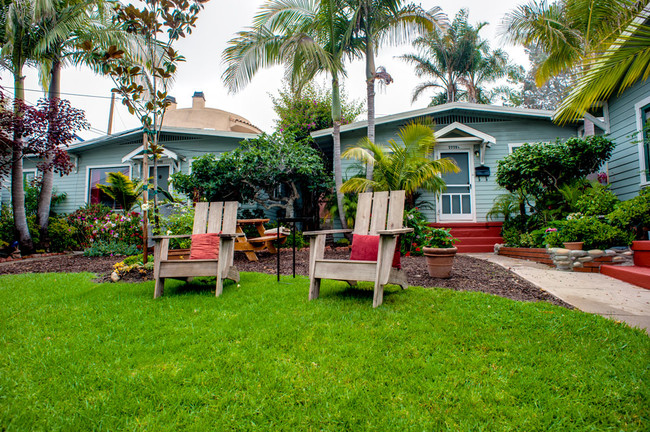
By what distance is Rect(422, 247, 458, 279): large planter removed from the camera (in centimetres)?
456

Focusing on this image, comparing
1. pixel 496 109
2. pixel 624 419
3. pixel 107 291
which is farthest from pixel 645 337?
pixel 496 109

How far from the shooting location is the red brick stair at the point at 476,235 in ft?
27.0

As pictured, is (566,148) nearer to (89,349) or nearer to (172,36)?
(172,36)

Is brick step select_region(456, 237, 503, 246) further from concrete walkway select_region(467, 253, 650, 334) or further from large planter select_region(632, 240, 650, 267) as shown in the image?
large planter select_region(632, 240, 650, 267)

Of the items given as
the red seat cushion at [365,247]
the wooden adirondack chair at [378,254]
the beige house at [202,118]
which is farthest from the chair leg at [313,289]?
the beige house at [202,118]

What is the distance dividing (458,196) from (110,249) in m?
9.18

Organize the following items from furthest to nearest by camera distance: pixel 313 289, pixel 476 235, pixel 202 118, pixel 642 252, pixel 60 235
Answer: pixel 202 118 < pixel 60 235 < pixel 476 235 < pixel 642 252 < pixel 313 289

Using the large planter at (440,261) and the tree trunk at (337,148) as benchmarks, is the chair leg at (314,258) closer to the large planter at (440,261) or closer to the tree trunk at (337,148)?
the large planter at (440,261)

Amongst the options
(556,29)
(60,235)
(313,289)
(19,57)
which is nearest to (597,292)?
(313,289)

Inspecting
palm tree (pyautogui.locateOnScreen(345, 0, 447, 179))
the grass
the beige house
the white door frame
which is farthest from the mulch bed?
the beige house

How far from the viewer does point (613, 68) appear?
3.40 meters

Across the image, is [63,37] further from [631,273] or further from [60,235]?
[631,273]

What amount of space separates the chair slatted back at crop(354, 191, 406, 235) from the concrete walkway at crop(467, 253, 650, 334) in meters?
1.92

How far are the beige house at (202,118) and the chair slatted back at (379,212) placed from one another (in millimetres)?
14958
